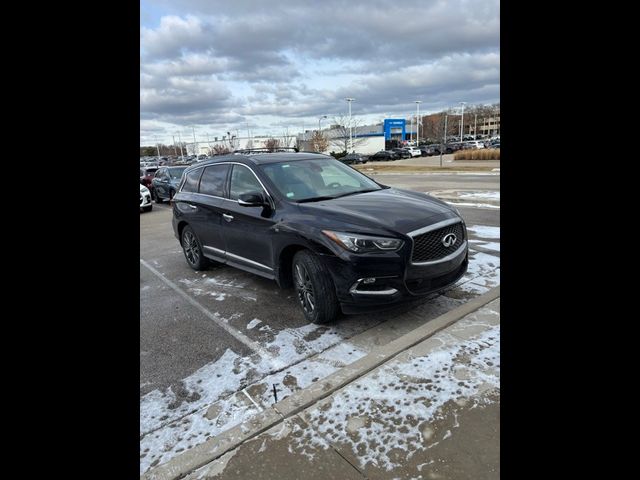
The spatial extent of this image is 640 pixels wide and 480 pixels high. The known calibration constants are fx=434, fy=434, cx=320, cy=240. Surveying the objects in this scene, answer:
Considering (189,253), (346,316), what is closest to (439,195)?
(189,253)

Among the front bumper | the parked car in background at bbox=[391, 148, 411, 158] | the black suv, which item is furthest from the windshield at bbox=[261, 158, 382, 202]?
the parked car in background at bbox=[391, 148, 411, 158]

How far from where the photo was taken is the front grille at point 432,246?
3819mm

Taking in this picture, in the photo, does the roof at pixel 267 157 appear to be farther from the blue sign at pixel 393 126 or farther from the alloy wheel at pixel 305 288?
the blue sign at pixel 393 126

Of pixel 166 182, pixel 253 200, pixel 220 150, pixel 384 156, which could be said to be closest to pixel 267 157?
pixel 253 200

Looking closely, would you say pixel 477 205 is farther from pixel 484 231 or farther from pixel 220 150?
pixel 220 150

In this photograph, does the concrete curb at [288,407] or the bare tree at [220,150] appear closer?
the concrete curb at [288,407]

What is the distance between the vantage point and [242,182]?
5262 millimetres

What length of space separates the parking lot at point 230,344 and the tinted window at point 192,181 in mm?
1304

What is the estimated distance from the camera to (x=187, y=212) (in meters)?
6.31

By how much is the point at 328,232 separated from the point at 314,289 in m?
0.56

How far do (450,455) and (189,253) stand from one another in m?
5.23

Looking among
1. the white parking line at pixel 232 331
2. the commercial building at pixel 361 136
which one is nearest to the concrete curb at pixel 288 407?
the white parking line at pixel 232 331
